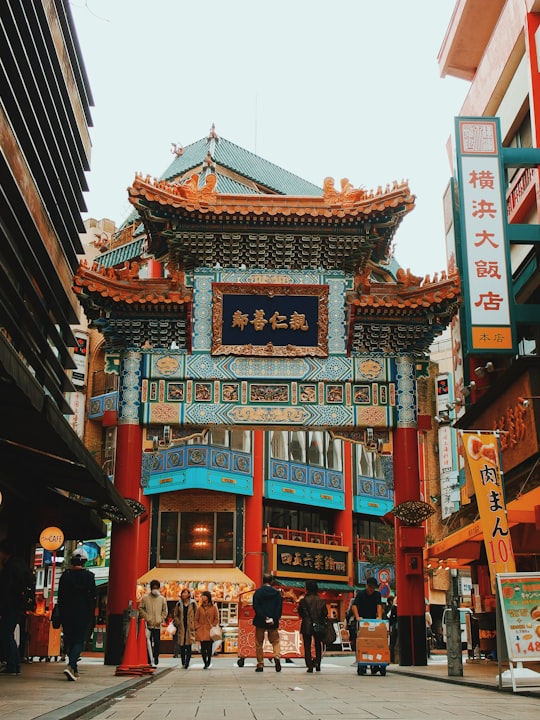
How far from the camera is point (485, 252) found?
1986cm

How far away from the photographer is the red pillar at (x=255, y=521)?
128ft

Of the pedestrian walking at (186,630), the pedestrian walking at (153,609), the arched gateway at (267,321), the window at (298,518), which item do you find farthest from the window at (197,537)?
the pedestrian walking at (153,609)

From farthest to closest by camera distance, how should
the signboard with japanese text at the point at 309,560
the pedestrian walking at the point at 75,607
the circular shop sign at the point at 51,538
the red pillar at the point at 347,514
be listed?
the red pillar at the point at 347,514, the signboard with japanese text at the point at 309,560, the circular shop sign at the point at 51,538, the pedestrian walking at the point at 75,607

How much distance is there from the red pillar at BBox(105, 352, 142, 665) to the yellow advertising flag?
25.5 feet

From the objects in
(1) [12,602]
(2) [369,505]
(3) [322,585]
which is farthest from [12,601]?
(2) [369,505]

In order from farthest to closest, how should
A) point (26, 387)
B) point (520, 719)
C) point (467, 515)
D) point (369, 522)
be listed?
1. point (369, 522)
2. point (467, 515)
3. point (26, 387)
4. point (520, 719)

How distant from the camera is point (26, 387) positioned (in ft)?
32.0

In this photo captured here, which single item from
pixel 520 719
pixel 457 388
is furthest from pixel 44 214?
pixel 520 719

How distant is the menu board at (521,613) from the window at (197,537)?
28.1m

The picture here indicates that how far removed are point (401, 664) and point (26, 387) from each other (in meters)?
12.6

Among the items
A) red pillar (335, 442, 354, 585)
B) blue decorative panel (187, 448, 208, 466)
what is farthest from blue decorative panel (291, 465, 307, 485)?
blue decorative panel (187, 448, 208, 466)

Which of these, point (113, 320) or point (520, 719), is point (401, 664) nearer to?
point (113, 320)

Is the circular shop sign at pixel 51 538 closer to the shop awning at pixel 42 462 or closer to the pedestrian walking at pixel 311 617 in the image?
the shop awning at pixel 42 462

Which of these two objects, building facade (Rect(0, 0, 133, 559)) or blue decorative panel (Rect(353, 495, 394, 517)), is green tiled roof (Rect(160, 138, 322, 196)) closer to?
blue decorative panel (Rect(353, 495, 394, 517))
